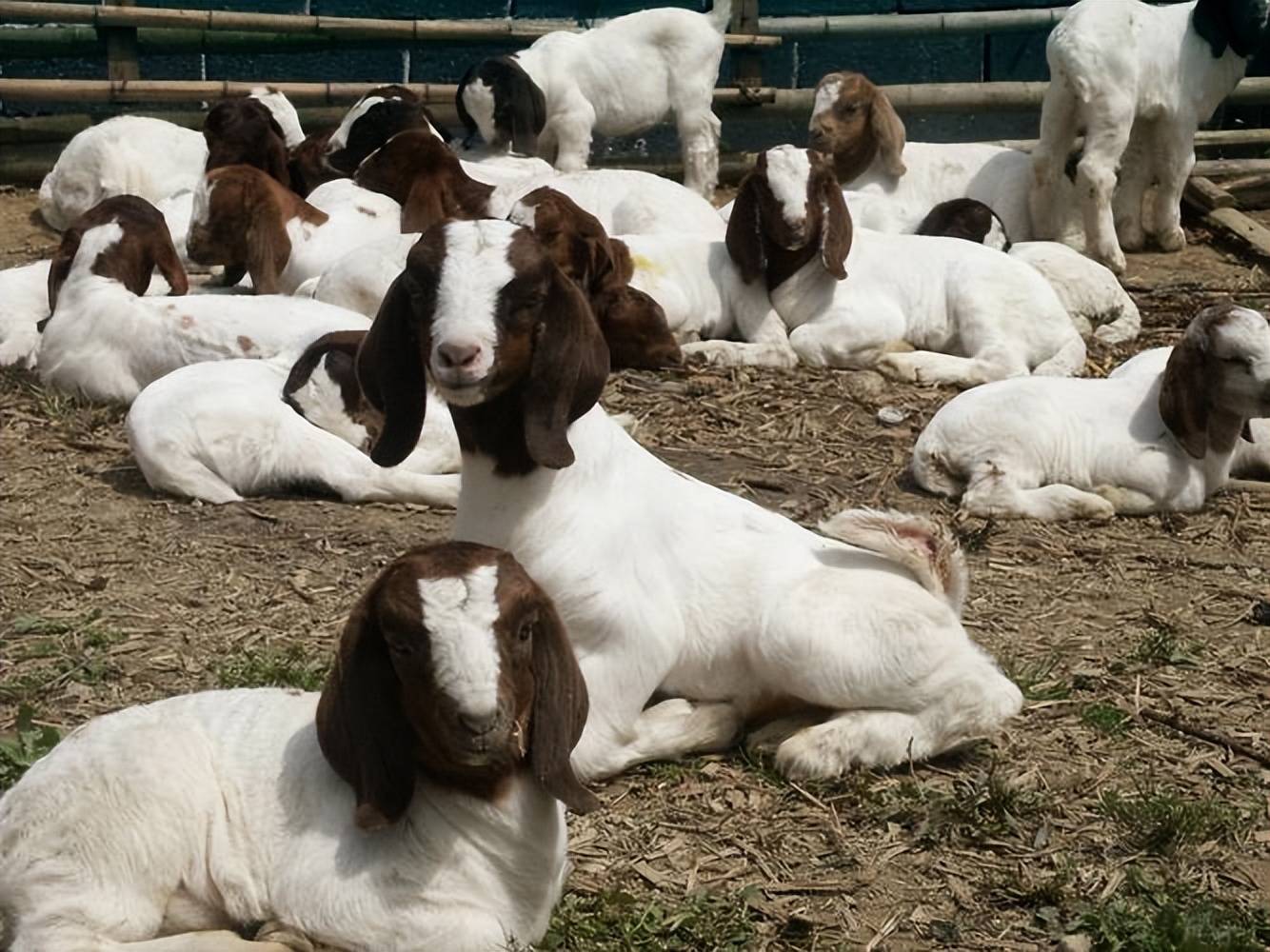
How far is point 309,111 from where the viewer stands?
1595 centimetres

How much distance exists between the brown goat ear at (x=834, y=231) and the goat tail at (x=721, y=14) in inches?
221

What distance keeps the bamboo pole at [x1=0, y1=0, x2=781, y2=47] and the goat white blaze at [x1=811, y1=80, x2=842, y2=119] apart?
8.48ft

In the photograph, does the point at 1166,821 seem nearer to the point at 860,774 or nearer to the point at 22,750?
the point at 860,774

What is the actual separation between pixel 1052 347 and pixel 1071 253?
1.53 metres

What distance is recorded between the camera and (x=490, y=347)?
17.0 ft

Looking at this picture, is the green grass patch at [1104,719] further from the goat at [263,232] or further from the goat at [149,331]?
the goat at [263,232]

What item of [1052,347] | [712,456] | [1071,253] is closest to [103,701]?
[712,456]

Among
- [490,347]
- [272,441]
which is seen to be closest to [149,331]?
[272,441]

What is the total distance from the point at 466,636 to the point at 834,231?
6.76 metres

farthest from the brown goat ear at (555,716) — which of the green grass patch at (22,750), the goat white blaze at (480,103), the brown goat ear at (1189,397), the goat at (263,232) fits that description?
the goat white blaze at (480,103)

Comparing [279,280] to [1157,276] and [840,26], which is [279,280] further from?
[840,26]

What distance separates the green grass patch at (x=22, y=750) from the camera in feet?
17.3

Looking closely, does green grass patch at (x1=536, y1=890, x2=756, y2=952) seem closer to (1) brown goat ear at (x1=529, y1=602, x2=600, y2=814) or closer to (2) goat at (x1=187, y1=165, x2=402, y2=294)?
(1) brown goat ear at (x1=529, y1=602, x2=600, y2=814)

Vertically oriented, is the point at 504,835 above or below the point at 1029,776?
above
